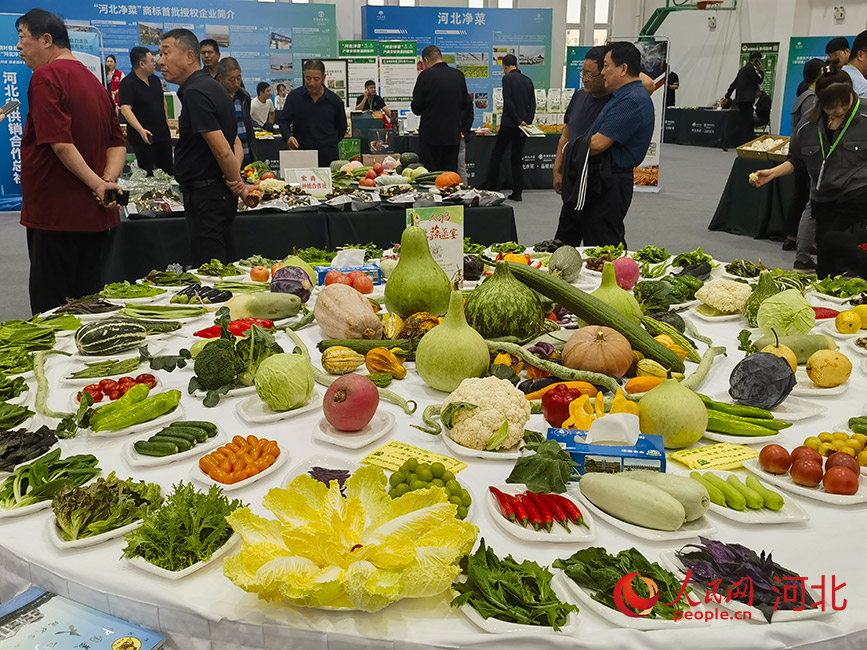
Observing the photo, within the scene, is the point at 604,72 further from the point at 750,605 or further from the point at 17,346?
the point at 750,605

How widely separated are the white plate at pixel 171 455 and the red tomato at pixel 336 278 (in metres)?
1.19

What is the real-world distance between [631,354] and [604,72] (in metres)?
2.89

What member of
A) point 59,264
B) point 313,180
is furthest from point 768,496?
point 313,180

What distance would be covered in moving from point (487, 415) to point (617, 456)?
291 millimetres

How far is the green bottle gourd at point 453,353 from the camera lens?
1.85 meters

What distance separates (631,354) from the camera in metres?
1.96

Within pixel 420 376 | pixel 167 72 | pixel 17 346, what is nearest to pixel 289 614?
pixel 420 376

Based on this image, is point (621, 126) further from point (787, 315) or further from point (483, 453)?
point (483, 453)

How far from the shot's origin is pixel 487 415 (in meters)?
1.60

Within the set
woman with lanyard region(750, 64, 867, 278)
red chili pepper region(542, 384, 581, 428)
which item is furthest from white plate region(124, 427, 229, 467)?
woman with lanyard region(750, 64, 867, 278)

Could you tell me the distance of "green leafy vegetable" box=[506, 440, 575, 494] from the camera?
1.43 meters

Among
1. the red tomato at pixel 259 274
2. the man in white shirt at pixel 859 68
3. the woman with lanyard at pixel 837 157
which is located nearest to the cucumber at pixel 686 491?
the red tomato at pixel 259 274

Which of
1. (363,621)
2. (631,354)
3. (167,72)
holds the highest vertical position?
(167,72)

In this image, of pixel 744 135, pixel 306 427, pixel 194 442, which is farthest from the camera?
pixel 744 135
